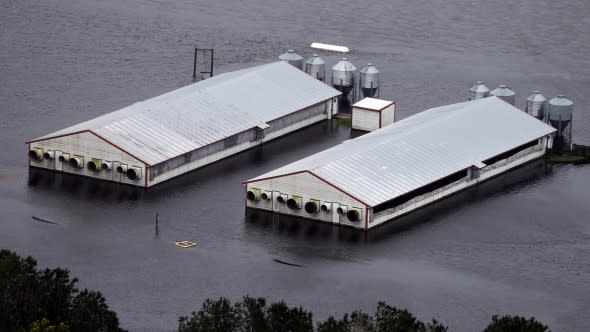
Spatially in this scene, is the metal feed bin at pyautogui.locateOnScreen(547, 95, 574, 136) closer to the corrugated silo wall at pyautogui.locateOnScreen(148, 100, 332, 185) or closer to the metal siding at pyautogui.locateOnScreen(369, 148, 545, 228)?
the metal siding at pyautogui.locateOnScreen(369, 148, 545, 228)

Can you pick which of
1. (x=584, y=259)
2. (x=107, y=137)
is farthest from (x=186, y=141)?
(x=584, y=259)

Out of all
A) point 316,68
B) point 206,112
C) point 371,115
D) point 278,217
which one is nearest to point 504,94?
point 371,115

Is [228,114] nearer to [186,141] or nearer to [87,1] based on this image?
[186,141]

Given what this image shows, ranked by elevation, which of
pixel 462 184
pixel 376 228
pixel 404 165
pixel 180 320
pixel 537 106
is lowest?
pixel 376 228

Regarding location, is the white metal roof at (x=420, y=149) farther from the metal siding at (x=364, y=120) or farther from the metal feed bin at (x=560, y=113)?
the metal siding at (x=364, y=120)

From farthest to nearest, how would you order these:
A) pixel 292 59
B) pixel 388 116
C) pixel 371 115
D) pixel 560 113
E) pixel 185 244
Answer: pixel 292 59 < pixel 388 116 < pixel 371 115 < pixel 560 113 < pixel 185 244

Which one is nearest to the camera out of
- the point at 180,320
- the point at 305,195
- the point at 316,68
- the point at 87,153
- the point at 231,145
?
the point at 180,320

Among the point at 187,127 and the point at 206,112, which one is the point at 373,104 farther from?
the point at 187,127
